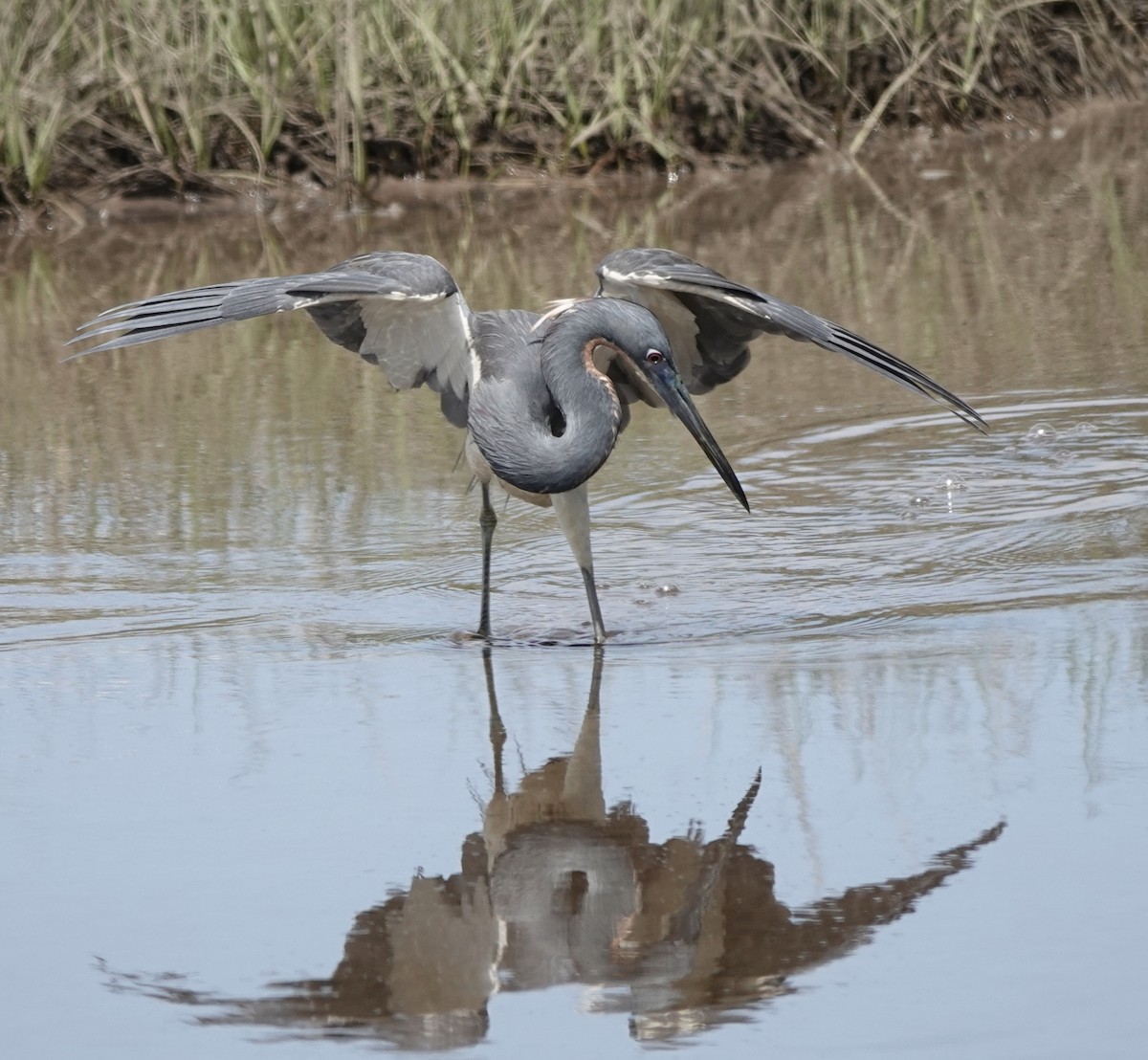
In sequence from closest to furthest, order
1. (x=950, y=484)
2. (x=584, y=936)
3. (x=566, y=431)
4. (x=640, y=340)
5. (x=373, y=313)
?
(x=584, y=936), (x=640, y=340), (x=566, y=431), (x=373, y=313), (x=950, y=484)

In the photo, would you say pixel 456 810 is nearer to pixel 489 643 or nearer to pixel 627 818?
pixel 627 818

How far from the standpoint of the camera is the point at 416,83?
11.0 meters

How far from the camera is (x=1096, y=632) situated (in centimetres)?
459

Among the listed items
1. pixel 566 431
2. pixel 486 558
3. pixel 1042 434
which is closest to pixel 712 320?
pixel 566 431

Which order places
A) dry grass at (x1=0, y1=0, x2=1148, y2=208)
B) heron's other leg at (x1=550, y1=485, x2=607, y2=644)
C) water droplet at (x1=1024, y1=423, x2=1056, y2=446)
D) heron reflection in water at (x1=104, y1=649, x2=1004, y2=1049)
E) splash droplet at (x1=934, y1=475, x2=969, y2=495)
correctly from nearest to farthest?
heron reflection in water at (x1=104, y1=649, x2=1004, y2=1049)
heron's other leg at (x1=550, y1=485, x2=607, y2=644)
splash droplet at (x1=934, y1=475, x2=969, y2=495)
water droplet at (x1=1024, y1=423, x2=1056, y2=446)
dry grass at (x1=0, y1=0, x2=1148, y2=208)

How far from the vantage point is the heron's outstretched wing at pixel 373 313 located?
4.96m

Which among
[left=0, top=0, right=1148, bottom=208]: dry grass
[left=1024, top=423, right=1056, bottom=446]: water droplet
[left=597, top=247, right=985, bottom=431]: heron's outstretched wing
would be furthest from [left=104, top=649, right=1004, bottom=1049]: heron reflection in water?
[left=0, top=0, right=1148, bottom=208]: dry grass

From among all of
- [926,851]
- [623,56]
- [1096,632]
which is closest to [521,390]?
[1096,632]

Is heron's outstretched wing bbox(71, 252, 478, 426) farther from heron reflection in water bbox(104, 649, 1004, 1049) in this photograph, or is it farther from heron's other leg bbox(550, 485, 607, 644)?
heron reflection in water bbox(104, 649, 1004, 1049)

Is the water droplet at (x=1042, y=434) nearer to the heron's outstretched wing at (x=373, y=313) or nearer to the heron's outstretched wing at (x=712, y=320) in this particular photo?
the heron's outstretched wing at (x=712, y=320)

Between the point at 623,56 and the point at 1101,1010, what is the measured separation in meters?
8.89

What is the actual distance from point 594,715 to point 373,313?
1498 mm

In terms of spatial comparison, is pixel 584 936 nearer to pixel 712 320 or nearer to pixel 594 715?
pixel 594 715

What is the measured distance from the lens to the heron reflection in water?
304 centimetres
